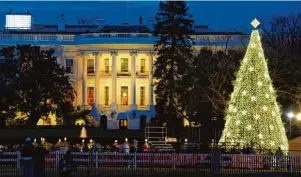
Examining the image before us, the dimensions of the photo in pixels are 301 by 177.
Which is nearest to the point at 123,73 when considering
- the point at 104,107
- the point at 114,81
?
the point at 114,81

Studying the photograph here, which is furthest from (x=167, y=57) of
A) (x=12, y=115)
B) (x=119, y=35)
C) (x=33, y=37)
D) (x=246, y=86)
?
(x=246, y=86)

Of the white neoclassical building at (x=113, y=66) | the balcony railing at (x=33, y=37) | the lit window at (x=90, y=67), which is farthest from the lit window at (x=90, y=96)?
the balcony railing at (x=33, y=37)

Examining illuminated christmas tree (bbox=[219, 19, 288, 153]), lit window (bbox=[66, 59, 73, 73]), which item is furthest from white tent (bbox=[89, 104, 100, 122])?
illuminated christmas tree (bbox=[219, 19, 288, 153])

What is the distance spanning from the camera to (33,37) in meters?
105

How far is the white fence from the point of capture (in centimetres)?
3597

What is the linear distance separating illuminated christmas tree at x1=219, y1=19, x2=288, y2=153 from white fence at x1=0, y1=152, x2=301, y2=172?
3342 mm

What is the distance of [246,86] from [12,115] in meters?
42.5

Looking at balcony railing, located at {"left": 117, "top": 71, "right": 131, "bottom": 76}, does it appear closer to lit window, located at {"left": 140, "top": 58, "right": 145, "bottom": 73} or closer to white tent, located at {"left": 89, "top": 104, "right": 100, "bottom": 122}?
lit window, located at {"left": 140, "top": 58, "right": 145, "bottom": 73}

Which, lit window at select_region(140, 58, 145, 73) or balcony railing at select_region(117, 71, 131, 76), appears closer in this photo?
balcony railing at select_region(117, 71, 131, 76)

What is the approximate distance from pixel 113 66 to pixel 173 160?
216 feet

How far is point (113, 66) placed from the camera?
10238cm

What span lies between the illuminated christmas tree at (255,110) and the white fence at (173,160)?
11.0ft

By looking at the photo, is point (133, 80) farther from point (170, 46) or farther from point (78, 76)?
point (170, 46)

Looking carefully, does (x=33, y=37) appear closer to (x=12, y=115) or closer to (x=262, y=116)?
(x=12, y=115)
